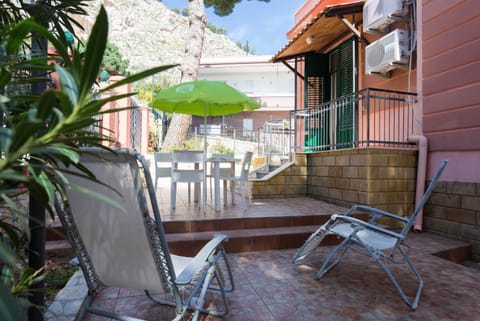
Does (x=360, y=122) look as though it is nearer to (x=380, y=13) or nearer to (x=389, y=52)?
(x=389, y=52)

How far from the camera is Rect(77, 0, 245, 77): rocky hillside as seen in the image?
3962cm

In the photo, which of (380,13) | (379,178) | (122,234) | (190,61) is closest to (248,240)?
(122,234)

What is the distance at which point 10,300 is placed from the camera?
0.64 m

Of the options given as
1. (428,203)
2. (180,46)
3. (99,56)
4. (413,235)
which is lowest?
(413,235)

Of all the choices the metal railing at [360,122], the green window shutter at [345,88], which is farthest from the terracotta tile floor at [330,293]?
the green window shutter at [345,88]

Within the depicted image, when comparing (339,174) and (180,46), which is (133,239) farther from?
(180,46)

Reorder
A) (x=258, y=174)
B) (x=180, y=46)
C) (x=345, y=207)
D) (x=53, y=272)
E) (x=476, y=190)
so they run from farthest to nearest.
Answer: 1. (x=180, y=46)
2. (x=258, y=174)
3. (x=345, y=207)
4. (x=476, y=190)
5. (x=53, y=272)

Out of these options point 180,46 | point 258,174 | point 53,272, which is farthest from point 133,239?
point 180,46

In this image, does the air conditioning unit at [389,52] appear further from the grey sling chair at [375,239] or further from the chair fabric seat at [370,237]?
the chair fabric seat at [370,237]

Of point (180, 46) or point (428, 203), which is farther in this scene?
point (180, 46)

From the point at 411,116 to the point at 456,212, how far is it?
185cm

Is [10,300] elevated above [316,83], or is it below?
below

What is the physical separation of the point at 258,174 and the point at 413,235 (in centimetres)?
408

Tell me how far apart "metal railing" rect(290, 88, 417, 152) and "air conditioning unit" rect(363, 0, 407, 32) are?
49.6 inches
